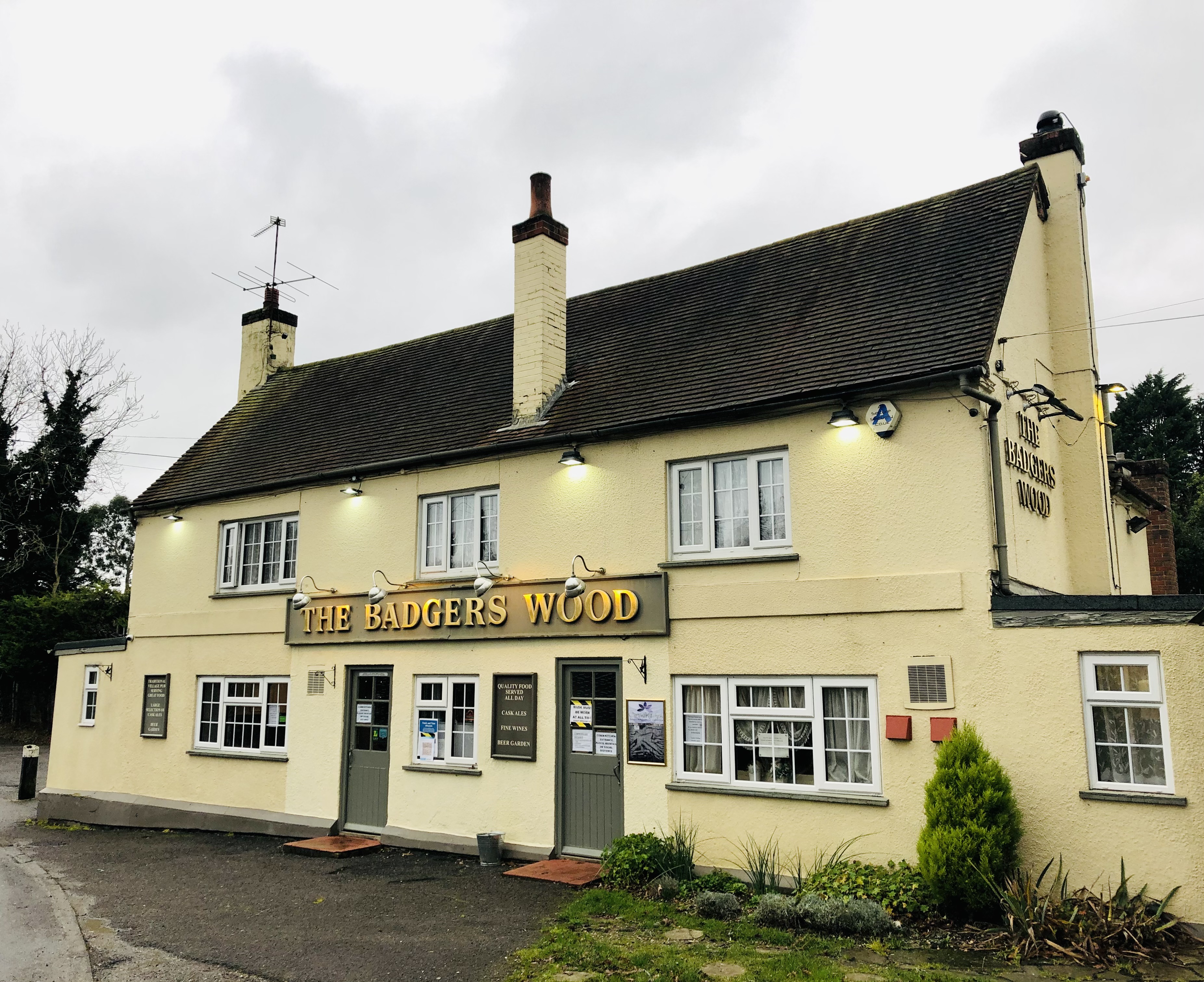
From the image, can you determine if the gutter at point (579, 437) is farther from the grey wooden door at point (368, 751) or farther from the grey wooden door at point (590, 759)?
the grey wooden door at point (368, 751)

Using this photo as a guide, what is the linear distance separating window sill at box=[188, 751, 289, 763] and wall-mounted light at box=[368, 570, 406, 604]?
324cm

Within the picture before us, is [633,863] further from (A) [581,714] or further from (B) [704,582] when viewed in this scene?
(B) [704,582]

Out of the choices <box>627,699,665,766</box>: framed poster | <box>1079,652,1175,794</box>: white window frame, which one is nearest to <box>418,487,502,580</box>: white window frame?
<box>627,699,665,766</box>: framed poster

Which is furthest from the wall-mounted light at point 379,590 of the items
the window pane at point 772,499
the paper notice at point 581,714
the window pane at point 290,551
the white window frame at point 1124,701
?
the white window frame at point 1124,701

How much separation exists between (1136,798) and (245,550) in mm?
14532

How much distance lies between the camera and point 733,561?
11.4 m

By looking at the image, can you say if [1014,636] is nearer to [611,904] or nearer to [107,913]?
[611,904]

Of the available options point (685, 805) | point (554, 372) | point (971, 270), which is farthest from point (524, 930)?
point (971, 270)

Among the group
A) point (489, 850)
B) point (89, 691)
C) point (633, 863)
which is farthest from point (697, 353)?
point (89, 691)

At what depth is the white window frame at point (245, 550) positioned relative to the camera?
16.4m

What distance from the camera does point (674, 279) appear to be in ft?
52.9

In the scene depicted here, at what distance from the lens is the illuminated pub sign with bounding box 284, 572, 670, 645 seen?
39.3 feet

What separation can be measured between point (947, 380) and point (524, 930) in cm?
727

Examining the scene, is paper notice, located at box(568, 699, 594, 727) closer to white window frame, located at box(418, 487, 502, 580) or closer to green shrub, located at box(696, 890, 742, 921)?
white window frame, located at box(418, 487, 502, 580)
